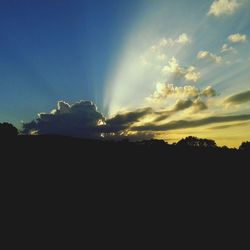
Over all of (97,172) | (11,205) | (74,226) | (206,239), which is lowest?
(206,239)

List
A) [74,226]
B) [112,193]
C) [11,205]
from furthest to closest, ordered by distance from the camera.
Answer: [112,193] < [11,205] < [74,226]

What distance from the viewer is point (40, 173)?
3856cm

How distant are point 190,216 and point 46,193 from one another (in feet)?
51.0

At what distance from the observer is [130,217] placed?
31.2m

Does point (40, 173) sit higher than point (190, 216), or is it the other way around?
point (40, 173)

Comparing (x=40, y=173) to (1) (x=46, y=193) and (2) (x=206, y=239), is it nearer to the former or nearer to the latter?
(1) (x=46, y=193)

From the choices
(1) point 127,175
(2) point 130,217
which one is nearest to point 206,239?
(2) point 130,217

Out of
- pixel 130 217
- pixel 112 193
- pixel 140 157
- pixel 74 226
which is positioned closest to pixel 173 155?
pixel 140 157

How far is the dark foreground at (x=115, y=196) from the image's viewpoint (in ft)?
92.6

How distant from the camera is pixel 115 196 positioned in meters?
35.7

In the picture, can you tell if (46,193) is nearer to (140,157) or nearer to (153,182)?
(153,182)

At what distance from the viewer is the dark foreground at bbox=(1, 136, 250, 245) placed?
2822 centimetres

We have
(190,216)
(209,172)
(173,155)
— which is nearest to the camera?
(190,216)

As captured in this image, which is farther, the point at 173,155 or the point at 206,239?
the point at 173,155
